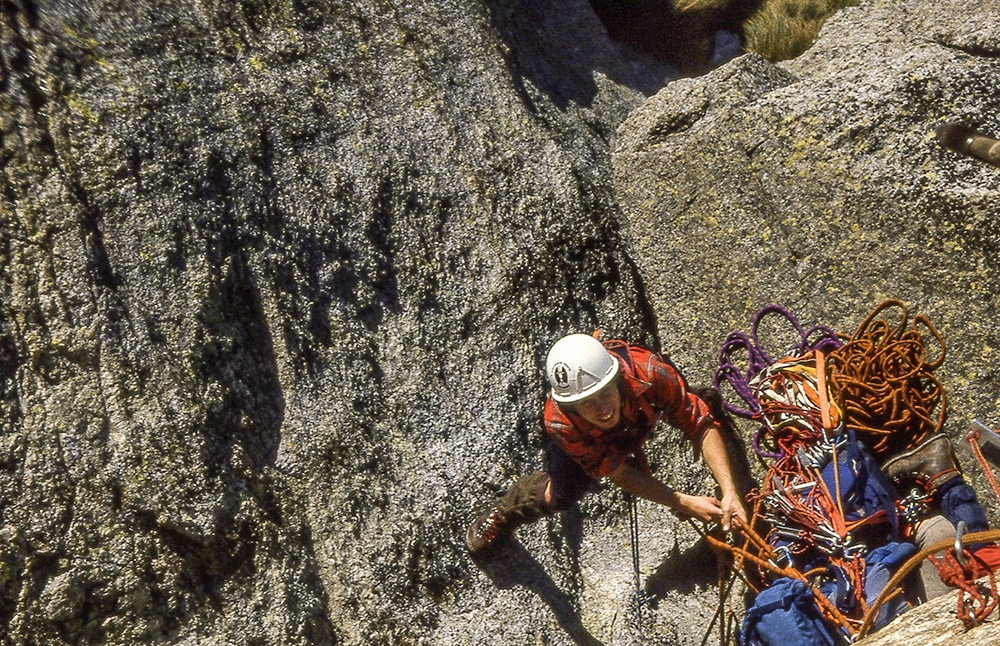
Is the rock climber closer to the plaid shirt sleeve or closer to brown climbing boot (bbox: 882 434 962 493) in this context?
the plaid shirt sleeve

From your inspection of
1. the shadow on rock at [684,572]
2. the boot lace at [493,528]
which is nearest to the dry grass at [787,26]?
the shadow on rock at [684,572]

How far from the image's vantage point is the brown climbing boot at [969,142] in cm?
443

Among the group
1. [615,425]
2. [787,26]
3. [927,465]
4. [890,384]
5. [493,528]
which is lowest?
[927,465]

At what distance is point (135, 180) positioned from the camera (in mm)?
4262

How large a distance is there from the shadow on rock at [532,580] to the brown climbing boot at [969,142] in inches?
133

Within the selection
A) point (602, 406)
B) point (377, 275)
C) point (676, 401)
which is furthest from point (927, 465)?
point (377, 275)

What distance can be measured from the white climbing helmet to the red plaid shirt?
150 millimetres

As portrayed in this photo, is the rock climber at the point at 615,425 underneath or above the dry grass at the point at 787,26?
underneath

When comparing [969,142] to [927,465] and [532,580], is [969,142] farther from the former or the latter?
[532,580]

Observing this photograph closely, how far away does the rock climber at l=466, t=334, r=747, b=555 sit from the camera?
4117 mm

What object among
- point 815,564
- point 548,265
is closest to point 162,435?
point 548,265

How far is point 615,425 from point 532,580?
1197mm

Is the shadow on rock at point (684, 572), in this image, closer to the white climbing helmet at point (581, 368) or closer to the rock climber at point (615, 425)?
the rock climber at point (615, 425)

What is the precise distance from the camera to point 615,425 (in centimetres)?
432
